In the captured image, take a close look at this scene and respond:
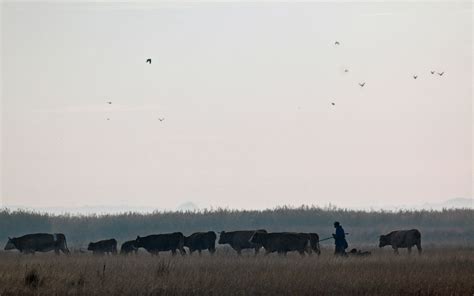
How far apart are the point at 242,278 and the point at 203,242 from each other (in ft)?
52.4

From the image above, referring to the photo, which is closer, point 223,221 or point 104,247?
point 104,247

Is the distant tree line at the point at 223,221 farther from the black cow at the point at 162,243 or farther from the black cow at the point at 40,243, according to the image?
the black cow at the point at 162,243

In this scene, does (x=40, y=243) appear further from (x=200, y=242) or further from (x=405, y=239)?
(x=405, y=239)

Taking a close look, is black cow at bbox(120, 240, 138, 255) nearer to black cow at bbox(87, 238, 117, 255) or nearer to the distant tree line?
black cow at bbox(87, 238, 117, 255)

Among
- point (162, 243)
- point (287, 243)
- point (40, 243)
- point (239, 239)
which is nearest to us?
point (287, 243)

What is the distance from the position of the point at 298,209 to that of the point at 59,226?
14165 mm

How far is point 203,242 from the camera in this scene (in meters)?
40.0

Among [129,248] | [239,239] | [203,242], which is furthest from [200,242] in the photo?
[129,248]

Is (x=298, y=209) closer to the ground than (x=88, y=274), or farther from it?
farther from it

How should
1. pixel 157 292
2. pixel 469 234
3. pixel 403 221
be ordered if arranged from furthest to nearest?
1. pixel 403 221
2. pixel 469 234
3. pixel 157 292

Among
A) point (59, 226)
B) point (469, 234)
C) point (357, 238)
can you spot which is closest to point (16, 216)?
point (59, 226)

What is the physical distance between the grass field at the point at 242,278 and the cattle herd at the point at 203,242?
7639 millimetres

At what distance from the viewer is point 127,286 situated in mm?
21859

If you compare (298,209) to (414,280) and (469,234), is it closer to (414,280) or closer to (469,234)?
(469,234)
